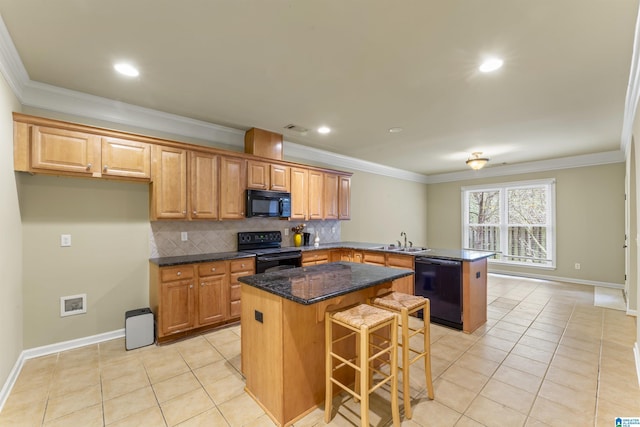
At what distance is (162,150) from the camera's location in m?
3.27

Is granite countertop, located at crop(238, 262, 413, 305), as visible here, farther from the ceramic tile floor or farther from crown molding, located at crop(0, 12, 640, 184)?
crown molding, located at crop(0, 12, 640, 184)

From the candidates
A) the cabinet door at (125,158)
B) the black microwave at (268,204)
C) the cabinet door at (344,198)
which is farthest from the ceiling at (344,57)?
the cabinet door at (344,198)

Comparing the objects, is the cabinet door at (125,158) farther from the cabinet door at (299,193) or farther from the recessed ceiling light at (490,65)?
the recessed ceiling light at (490,65)

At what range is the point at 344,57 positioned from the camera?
229 cm

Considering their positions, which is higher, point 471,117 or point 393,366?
point 471,117

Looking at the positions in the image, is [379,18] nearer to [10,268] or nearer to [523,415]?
[523,415]

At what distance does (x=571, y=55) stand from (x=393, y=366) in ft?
8.98

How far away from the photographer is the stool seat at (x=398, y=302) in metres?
2.15

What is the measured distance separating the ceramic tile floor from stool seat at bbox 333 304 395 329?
0.71 m

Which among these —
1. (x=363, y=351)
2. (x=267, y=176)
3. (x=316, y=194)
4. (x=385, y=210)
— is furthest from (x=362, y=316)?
(x=385, y=210)

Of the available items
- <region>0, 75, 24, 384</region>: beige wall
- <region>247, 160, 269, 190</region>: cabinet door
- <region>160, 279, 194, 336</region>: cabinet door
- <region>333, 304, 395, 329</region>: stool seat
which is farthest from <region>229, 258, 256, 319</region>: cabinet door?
<region>333, 304, 395, 329</region>: stool seat

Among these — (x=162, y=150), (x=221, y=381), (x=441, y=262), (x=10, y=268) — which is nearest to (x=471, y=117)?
(x=441, y=262)

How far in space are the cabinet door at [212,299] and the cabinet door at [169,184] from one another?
2.80 feet

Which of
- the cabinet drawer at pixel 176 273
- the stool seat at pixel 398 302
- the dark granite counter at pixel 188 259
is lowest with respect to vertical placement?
the stool seat at pixel 398 302
